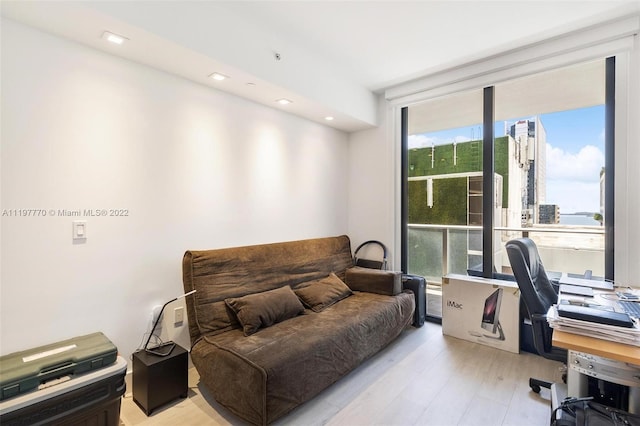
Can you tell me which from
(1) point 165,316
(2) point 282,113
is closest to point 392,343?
(1) point 165,316

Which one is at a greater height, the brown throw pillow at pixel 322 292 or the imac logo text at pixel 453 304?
the brown throw pillow at pixel 322 292

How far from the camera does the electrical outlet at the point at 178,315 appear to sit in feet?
8.04

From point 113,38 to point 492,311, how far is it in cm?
369

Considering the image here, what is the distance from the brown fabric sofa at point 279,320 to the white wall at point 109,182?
315 mm

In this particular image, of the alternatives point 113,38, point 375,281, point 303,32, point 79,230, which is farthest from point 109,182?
point 375,281

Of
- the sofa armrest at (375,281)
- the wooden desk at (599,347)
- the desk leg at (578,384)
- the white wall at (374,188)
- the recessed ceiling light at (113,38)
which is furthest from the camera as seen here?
the white wall at (374,188)

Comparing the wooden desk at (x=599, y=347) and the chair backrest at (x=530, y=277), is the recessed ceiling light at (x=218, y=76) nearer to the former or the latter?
the chair backrest at (x=530, y=277)

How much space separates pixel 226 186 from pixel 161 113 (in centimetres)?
76

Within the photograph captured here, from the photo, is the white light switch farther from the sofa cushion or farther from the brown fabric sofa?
the sofa cushion

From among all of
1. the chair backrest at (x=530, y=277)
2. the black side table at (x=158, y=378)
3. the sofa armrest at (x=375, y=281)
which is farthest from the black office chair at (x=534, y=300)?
the black side table at (x=158, y=378)

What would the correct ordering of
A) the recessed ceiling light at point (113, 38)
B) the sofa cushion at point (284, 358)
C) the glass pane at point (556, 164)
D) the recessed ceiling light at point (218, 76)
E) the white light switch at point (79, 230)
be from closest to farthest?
1. the sofa cushion at point (284, 358)
2. the recessed ceiling light at point (113, 38)
3. the white light switch at point (79, 230)
4. the recessed ceiling light at point (218, 76)
5. the glass pane at point (556, 164)

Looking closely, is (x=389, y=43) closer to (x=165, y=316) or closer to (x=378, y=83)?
(x=378, y=83)

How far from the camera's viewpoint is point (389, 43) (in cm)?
271

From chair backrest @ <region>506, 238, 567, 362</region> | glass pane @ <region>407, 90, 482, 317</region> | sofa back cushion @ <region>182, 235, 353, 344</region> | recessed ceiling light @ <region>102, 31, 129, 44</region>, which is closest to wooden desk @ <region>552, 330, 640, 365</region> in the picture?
chair backrest @ <region>506, 238, 567, 362</region>
